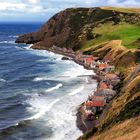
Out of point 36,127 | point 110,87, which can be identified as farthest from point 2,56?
point 36,127

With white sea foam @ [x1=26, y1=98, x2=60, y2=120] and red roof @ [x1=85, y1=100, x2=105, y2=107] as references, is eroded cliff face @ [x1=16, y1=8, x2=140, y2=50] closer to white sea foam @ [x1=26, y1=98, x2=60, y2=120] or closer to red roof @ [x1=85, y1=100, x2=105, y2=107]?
white sea foam @ [x1=26, y1=98, x2=60, y2=120]

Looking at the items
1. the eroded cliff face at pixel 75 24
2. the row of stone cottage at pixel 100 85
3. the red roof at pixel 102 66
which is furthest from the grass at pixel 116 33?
the red roof at pixel 102 66

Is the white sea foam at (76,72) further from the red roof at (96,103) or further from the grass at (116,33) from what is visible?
the red roof at (96,103)

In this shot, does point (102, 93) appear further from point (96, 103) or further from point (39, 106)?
point (39, 106)

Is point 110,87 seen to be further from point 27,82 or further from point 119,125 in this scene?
point 119,125

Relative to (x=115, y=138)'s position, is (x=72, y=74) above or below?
below

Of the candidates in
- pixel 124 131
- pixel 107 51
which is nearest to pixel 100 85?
pixel 107 51
